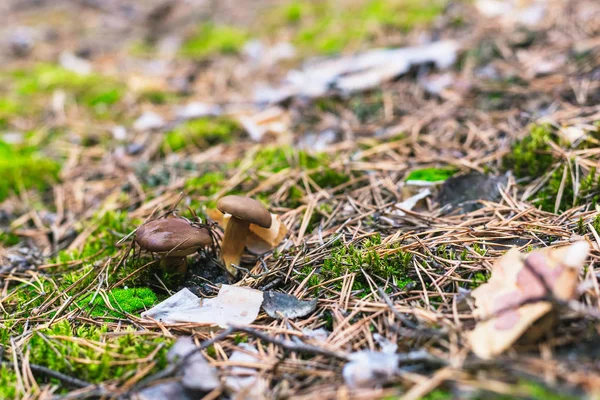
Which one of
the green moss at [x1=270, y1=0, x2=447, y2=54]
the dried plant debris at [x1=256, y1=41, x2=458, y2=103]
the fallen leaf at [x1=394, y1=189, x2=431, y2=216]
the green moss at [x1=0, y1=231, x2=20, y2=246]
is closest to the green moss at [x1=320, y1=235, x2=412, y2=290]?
the fallen leaf at [x1=394, y1=189, x2=431, y2=216]

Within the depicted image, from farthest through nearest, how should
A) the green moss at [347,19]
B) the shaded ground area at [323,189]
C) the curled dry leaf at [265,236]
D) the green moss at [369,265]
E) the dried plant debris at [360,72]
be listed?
the green moss at [347,19] → the dried plant debris at [360,72] → the curled dry leaf at [265,236] → the green moss at [369,265] → the shaded ground area at [323,189]

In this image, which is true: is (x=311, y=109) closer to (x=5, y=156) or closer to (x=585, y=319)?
(x=5, y=156)

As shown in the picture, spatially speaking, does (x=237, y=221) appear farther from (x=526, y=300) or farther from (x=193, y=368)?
(x=526, y=300)

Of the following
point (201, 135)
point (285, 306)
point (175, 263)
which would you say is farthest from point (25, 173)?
point (285, 306)

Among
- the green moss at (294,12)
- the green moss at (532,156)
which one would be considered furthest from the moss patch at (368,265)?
the green moss at (294,12)

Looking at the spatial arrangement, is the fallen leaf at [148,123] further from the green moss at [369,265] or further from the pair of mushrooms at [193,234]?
the green moss at [369,265]
